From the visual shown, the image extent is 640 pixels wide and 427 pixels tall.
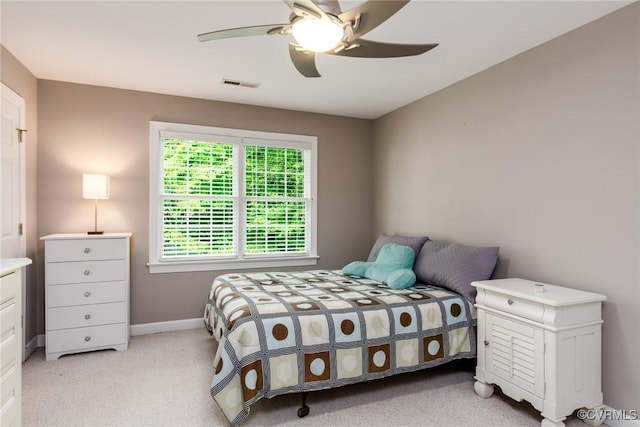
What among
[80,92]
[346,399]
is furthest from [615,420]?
[80,92]

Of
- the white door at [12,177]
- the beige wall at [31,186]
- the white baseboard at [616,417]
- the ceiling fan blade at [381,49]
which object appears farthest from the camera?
the beige wall at [31,186]

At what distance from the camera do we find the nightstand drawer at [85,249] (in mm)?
3090

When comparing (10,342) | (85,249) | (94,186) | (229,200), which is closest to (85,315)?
(85,249)

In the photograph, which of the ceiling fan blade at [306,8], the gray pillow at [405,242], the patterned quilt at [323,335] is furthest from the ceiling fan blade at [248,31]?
the gray pillow at [405,242]

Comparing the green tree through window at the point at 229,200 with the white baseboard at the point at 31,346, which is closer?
the white baseboard at the point at 31,346

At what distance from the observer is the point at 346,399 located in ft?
8.11

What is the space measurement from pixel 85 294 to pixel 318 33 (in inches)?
116

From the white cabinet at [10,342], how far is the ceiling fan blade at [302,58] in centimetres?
173

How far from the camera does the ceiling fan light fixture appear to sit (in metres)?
1.67

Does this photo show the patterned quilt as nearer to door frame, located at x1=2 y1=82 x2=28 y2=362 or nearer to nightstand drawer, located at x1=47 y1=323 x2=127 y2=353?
nightstand drawer, located at x1=47 y1=323 x2=127 y2=353

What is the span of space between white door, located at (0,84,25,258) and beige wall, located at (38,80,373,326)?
0.40 meters

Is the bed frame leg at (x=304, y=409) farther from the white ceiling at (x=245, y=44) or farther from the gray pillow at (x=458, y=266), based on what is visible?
the white ceiling at (x=245, y=44)

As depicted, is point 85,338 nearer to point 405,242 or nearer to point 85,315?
point 85,315

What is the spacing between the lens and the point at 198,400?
242 centimetres
